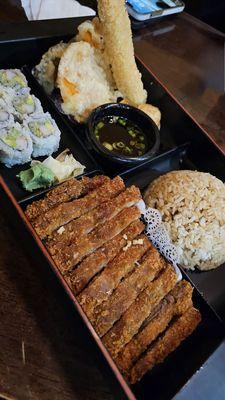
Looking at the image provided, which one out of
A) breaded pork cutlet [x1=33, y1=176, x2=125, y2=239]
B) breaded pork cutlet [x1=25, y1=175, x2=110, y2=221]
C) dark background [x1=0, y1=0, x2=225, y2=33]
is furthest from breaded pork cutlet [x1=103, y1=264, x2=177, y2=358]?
dark background [x1=0, y1=0, x2=225, y2=33]

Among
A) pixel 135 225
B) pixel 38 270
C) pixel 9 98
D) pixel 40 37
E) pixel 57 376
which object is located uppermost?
pixel 40 37

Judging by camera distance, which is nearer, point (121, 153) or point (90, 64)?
point (121, 153)

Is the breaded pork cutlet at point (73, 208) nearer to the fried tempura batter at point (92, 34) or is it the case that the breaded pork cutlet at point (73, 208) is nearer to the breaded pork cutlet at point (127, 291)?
the breaded pork cutlet at point (127, 291)

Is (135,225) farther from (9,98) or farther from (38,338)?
(9,98)

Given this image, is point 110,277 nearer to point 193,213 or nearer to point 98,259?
point 98,259

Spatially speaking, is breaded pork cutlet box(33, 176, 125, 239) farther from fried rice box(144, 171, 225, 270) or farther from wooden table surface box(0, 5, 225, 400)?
fried rice box(144, 171, 225, 270)

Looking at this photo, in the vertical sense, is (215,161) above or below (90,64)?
below

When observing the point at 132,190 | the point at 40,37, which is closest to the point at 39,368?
the point at 132,190
